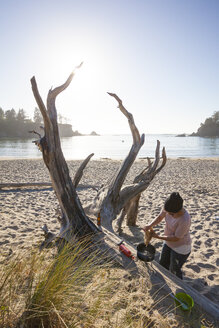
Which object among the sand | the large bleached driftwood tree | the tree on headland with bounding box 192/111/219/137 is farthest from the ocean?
Answer: the tree on headland with bounding box 192/111/219/137

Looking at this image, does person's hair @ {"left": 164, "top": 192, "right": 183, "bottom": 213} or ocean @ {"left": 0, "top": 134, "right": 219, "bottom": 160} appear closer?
person's hair @ {"left": 164, "top": 192, "right": 183, "bottom": 213}

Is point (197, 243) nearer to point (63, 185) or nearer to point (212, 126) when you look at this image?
point (63, 185)

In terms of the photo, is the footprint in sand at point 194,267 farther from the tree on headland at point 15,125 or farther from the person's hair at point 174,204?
the tree on headland at point 15,125

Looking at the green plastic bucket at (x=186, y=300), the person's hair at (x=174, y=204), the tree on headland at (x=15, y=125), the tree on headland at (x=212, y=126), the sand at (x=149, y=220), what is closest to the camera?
the green plastic bucket at (x=186, y=300)

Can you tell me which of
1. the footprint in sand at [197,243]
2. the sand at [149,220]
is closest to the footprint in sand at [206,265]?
the sand at [149,220]

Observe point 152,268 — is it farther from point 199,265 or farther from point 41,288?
point 41,288

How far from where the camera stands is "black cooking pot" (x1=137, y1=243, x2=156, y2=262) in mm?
2922

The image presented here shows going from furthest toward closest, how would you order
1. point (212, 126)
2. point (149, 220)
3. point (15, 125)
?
point (212, 126) < point (15, 125) < point (149, 220)

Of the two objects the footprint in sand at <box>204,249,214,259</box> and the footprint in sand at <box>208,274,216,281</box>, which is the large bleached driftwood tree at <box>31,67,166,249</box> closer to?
the footprint in sand at <box>208,274,216,281</box>

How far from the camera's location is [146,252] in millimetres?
3088

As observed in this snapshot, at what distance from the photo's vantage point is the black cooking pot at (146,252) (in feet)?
9.59

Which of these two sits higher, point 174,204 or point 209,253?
point 174,204

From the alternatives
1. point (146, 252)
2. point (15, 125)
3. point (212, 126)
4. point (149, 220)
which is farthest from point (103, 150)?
point (212, 126)

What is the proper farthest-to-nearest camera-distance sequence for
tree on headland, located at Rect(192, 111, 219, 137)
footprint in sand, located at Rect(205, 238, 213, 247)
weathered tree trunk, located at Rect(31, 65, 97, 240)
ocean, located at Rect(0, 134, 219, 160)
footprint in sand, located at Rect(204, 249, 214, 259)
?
tree on headland, located at Rect(192, 111, 219, 137), ocean, located at Rect(0, 134, 219, 160), footprint in sand, located at Rect(205, 238, 213, 247), footprint in sand, located at Rect(204, 249, 214, 259), weathered tree trunk, located at Rect(31, 65, 97, 240)
